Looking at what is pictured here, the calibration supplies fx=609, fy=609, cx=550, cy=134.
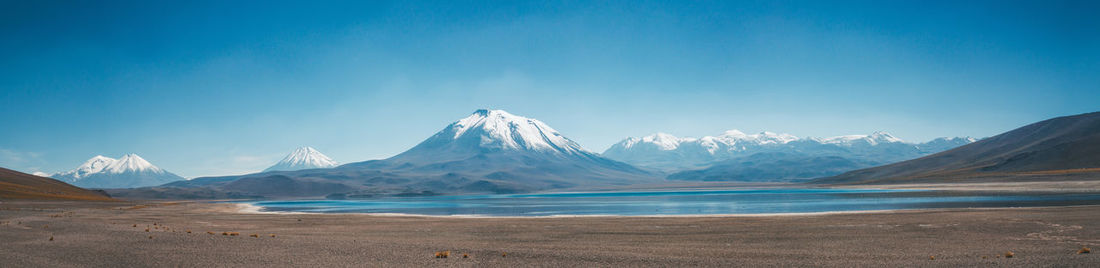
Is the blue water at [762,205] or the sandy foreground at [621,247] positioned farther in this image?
the blue water at [762,205]

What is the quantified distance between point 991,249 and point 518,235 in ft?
75.3

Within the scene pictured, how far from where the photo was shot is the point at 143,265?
21688 mm

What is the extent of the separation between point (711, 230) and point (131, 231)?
34.1 m

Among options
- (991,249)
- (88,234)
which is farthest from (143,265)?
(991,249)

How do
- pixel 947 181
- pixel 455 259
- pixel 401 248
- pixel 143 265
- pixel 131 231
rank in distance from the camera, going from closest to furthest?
pixel 143 265
pixel 455 259
pixel 401 248
pixel 131 231
pixel 947 181

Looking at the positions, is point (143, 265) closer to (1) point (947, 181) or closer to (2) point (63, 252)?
(2) point (63, 252)

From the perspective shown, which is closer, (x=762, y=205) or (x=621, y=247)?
(x=621, y=247)

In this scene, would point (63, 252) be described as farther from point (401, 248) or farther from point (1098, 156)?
point (1098, 156)

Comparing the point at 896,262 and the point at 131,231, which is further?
the point at 131,231

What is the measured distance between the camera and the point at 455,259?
23.8m

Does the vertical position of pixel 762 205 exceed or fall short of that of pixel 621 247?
it falls short

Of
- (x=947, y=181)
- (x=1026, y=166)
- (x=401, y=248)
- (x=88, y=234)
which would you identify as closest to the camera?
(x=401, y=248)

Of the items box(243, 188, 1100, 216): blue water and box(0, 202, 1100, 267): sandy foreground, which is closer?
box(0, 202, 1100, 267): sandy foreground

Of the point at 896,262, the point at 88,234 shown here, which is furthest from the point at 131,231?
the point at 896,262
